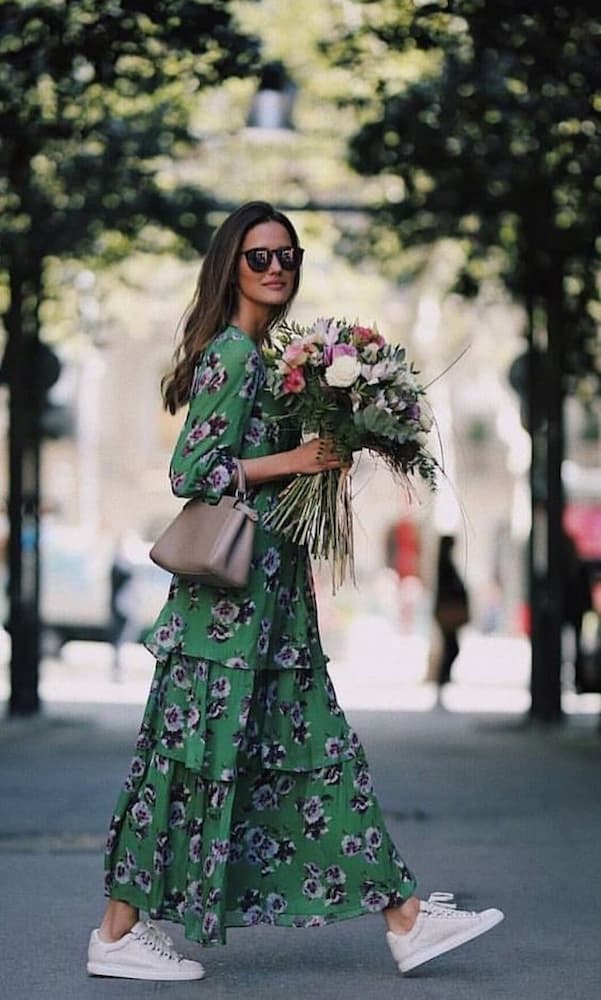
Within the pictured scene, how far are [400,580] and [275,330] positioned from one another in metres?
35.1

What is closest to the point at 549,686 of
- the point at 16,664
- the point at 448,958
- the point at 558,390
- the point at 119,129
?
the point at 558,390

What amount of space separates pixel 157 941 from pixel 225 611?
2.97ft

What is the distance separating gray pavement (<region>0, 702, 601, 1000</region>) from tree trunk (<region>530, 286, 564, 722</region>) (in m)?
0.97

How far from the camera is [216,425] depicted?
5.97m

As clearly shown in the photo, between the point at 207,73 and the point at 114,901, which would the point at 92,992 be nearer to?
the point at 114,901

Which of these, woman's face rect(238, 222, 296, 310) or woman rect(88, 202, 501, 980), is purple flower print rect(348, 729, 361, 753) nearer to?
woman rect(88, 202, 501, 980)

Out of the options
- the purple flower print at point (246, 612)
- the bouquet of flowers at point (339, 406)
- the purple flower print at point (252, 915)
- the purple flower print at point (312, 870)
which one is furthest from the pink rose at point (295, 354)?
the purple flower print at point (252, 915)

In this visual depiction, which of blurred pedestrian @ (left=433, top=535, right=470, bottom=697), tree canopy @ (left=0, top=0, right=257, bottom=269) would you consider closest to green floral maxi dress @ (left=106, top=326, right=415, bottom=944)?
tree canopy @ (left=0, top=0, right=257, bottom=269)

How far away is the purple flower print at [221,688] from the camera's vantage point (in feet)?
19.7

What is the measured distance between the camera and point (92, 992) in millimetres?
5984

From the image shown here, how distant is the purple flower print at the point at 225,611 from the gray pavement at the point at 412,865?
95 cm

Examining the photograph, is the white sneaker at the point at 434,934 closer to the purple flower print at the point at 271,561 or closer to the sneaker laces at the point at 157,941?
the sneaker laces at the point at 157,941

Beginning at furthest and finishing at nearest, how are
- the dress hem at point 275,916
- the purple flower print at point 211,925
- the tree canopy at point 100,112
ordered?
the tree canopy at point 100,112 → the dress hem at point 275,916 → the purple flower print at point 211,925

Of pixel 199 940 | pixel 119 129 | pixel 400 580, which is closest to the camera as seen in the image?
pixel 199 940
